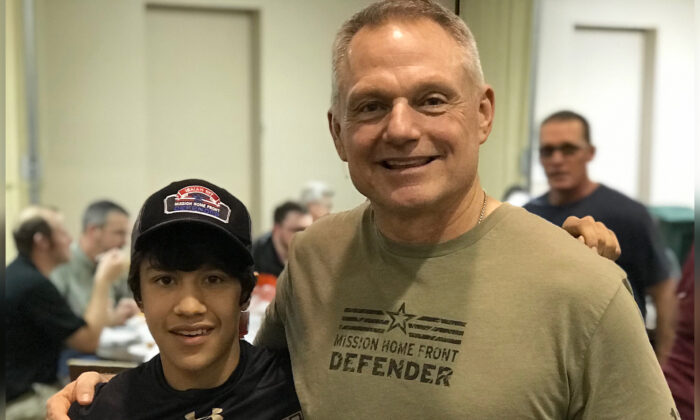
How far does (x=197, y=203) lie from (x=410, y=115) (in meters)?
0.36

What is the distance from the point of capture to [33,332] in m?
2.43

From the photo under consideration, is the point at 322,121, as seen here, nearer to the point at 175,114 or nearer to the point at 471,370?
the point at 175,114

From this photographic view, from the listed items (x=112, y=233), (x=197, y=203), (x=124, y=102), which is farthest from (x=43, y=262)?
(x=197, y=203)

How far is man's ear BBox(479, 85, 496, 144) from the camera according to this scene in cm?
100

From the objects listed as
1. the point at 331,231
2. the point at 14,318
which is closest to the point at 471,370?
the point at 331,231

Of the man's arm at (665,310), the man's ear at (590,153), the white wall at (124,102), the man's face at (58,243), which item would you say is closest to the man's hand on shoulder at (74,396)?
the man's arm at (665,310)

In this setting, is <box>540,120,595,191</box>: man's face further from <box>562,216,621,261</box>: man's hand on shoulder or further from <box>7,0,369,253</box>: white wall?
<box>7,0,369,253</box>: white wall

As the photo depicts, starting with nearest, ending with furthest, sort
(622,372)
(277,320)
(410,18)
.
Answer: (622,372)
(410,18)
(277,320)

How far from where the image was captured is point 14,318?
236cm

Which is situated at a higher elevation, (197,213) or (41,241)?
(197,213)

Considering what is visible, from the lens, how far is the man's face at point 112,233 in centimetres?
318

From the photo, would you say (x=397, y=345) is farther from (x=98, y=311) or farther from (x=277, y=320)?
(x=98, y=311)

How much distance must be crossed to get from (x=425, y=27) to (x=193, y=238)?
1.46 feet

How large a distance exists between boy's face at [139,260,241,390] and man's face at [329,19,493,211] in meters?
0.28
